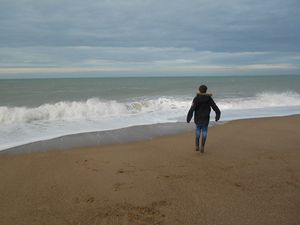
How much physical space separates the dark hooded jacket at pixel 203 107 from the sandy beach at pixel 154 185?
948 millimetres

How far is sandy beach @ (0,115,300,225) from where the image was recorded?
3332 millimetres

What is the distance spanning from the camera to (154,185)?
14.0 ft

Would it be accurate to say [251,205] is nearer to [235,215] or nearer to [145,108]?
[235,215]

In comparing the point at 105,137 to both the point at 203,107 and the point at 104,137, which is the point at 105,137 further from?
the point at 203,107

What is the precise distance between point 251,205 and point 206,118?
2715 mm

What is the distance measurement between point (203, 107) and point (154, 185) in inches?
98.4

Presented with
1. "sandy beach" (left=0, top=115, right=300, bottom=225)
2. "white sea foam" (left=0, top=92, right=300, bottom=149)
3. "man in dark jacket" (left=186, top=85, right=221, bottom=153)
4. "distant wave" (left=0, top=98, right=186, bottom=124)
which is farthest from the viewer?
"distant wave" (left=0, top=98, right=186, bottom=124)

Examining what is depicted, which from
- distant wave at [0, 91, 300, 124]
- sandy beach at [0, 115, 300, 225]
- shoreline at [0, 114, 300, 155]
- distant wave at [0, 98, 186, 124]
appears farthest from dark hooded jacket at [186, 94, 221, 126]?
distant wave at [0, 98, 186, 124]

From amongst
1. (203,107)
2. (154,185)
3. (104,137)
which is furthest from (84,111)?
(154,185)

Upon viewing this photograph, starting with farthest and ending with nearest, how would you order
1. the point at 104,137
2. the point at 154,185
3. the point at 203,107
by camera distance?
1. the point at 104,137
2. the point at 203,107
3. the point at 154,185

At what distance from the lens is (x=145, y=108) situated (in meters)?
16.7

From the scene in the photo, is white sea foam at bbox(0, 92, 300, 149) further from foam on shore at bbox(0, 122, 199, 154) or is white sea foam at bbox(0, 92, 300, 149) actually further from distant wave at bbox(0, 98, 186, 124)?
foam on shore at bbox(0, 122, 199, 154)

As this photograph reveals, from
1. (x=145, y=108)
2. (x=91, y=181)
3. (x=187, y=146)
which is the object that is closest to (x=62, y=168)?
(x=91, y=181)

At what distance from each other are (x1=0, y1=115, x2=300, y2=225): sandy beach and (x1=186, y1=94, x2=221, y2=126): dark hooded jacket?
3.11 ft
